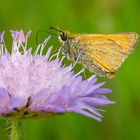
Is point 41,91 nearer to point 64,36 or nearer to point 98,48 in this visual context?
point 64,36

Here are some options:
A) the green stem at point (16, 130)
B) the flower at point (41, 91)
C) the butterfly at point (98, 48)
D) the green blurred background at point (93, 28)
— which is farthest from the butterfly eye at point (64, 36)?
the green blurred background at point (93, 28)

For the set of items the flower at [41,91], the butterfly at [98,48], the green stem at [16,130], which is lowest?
the green stem at [16,130]

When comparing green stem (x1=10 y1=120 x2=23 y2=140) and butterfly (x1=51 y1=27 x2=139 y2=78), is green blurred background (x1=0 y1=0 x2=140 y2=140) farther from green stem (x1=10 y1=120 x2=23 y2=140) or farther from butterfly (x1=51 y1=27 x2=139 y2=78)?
green stem (x1=10 y1=120 x2=23 y2=140)

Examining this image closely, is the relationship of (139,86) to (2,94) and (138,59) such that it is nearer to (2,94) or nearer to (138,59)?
(138,59)

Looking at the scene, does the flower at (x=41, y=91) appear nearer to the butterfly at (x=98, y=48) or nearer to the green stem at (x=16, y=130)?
the green stem at (x=16, y=130)

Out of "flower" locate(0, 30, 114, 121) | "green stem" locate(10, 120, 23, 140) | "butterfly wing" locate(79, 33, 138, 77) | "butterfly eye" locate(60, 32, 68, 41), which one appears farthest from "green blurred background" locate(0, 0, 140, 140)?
"green stem" locate(10, 120, 23, 140)

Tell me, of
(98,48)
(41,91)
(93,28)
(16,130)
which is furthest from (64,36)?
(93,28)
